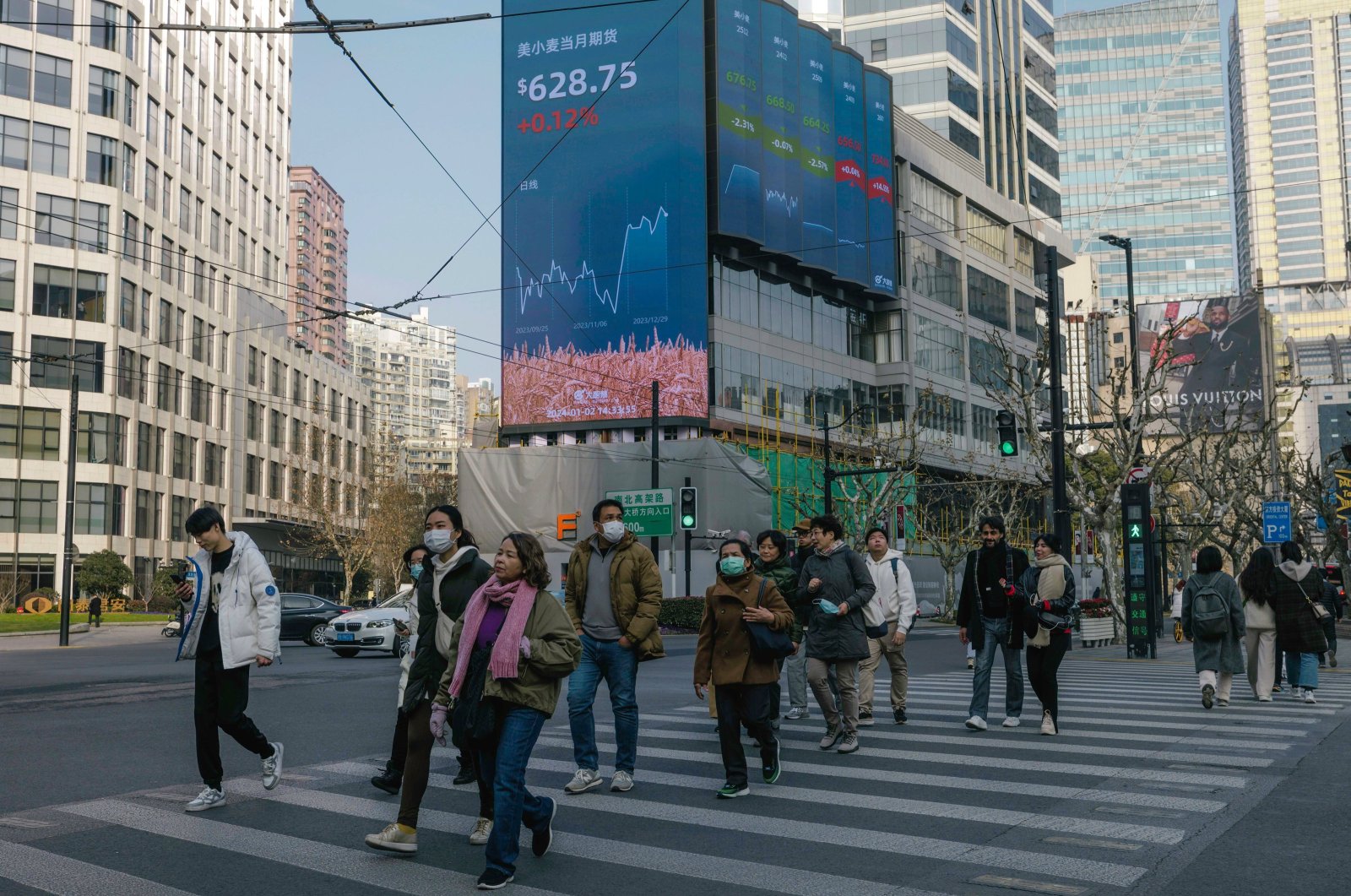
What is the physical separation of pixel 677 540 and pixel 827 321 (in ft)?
54.3

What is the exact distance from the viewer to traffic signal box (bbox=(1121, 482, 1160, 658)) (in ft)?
80.3

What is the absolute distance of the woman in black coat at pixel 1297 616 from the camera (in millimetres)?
14562

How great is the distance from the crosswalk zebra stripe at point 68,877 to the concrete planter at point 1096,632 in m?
25.3

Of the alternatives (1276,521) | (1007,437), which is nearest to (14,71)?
(1007,437)

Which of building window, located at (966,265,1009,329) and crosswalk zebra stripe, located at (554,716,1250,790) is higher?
building window, located at (966,265,1009,329)

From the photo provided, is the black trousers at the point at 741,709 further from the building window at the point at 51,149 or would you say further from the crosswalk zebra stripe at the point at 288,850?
the building window at the point at 51,149

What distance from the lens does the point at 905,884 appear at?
5.92 metres

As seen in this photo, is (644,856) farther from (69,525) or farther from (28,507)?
(28,507)

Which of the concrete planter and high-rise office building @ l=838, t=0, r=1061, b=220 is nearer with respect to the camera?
the concrete planter

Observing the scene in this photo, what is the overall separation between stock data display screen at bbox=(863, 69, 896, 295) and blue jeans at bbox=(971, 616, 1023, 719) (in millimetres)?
49794

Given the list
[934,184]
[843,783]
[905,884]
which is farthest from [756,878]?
[934,184]

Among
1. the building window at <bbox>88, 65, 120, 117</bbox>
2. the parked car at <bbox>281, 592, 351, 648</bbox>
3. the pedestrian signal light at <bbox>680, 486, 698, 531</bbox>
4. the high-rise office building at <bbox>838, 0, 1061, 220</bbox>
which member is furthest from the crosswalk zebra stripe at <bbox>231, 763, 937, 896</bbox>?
the high-rise office building at <bbox>838, 0, 1061, 220</bbox>

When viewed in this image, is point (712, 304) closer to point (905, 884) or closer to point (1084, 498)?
point (1084, 498)
